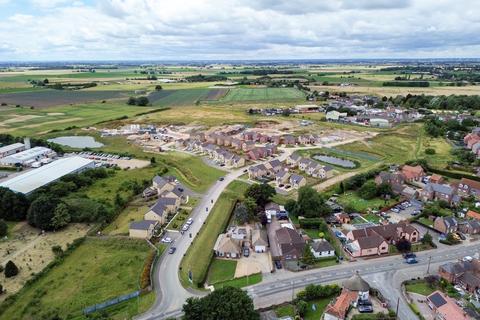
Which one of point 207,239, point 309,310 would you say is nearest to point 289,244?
point 309,310

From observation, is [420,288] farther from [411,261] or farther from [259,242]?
[259,242]

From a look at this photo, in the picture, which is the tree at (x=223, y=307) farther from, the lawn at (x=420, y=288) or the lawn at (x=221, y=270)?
the lawn at (x=420, y=288)

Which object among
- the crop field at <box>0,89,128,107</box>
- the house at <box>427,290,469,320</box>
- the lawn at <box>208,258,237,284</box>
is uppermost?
the crop field at <box>0,89,128,107</box>

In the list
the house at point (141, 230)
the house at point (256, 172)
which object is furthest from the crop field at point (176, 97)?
the house at point (141, 230)

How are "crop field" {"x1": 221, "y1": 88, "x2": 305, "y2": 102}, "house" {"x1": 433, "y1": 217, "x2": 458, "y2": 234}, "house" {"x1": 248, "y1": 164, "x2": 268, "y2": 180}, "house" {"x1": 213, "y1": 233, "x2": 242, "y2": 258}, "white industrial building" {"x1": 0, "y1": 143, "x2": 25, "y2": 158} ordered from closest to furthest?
"house" {"x1": 213, "y1": 233, "x2": 242, "y2": 258} < "house" {"x1": 433, "y1": 217, "x2": 458, "y2": 234} < "house" {"x1": 248, "y1": 164, "x2": 268, "y2": 180} < "white industrial building" {"x1": 0, "y1": 143, "x2": 25, "y2": 158} < "crop field" {"x1": 221, "y1": 88, "x2": 305, "y2": 102}

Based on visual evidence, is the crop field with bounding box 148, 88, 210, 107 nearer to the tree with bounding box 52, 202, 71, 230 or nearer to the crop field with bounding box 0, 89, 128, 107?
the crop field with bounding box 0, 89, 128, 107

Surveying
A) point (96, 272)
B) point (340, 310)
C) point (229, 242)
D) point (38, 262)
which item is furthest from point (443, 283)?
point (38, 262)

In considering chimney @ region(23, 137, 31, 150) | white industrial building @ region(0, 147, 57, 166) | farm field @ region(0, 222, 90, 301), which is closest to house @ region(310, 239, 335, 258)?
farm field @ region(0, 222, 90, 301)
